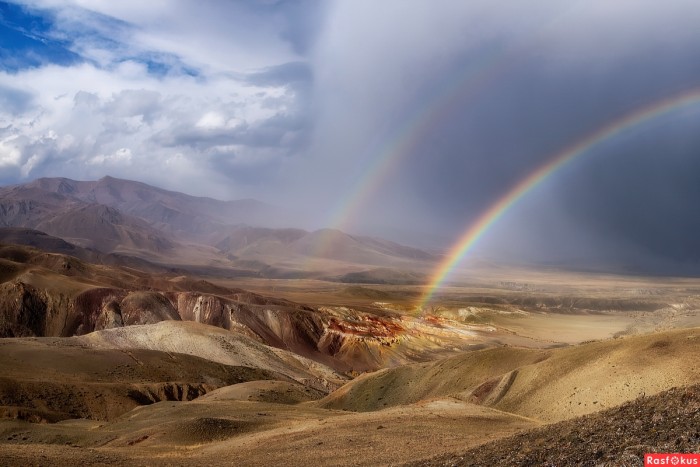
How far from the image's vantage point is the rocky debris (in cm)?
1383

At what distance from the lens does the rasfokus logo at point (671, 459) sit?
41.1 ft

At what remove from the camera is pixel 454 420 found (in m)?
28.6

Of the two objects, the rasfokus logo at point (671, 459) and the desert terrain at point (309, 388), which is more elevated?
the rasfokus logo at point (671, 459)

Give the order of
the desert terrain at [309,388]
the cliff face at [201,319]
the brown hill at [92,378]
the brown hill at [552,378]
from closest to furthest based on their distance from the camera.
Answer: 1. the desert terrain at [309,388]
2. the brown hill at [552,378]
3. the brown hill at [92,378]
4. the cliff face at [201,319]

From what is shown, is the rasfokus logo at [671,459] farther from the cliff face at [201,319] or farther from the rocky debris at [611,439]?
the cliff face at [201,319]

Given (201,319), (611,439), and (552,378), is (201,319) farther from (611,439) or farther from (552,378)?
(611,439)

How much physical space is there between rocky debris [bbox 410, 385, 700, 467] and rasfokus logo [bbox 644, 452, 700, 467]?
0.73 ft

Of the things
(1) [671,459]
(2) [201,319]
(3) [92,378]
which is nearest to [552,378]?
(1) [671,459]

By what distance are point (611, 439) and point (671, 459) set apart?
2750 mm

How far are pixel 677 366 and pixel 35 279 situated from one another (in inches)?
4261

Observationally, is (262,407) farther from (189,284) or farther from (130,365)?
(189,284)

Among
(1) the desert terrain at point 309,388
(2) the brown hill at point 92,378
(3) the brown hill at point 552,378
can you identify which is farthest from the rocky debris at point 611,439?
(2) the brown hill at point 92,378

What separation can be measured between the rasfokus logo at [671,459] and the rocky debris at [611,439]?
0.73 ft

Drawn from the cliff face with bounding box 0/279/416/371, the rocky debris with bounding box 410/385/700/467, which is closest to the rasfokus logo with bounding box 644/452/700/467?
the rocky debris with bounding box 410/385/700/467
